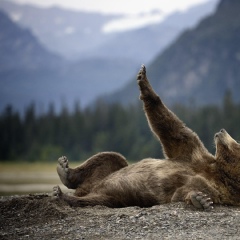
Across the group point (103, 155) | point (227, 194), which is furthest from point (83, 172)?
point (227, 194)

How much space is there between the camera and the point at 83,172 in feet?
32.4

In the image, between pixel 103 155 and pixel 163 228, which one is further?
pixel 103 155

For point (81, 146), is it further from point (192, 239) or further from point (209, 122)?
point (192, 239)

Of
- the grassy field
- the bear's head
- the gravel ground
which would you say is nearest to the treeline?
the grassy field

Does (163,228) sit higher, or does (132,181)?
(132,181)

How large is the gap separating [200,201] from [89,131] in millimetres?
106714

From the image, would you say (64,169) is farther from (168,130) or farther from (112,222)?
(112,222)

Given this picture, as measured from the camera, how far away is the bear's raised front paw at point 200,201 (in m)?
7.98

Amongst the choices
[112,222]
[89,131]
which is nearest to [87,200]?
[112,222]

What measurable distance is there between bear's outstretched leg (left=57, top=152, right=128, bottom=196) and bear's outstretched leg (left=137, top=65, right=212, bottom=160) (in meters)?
1.01

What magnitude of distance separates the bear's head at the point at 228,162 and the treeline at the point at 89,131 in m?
91.4

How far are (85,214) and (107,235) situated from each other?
1.24 meters

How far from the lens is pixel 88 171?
391 inches

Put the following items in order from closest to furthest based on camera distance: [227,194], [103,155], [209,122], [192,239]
→ [192,239] → [227,194] → [103,155] → [209,122]
